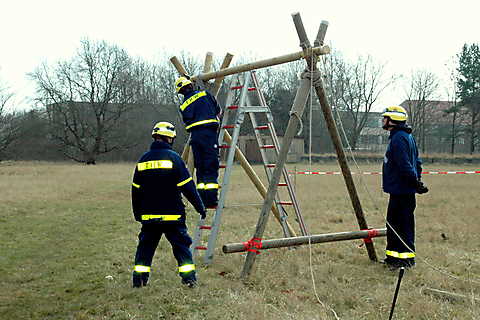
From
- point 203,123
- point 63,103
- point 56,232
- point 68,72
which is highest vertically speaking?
point 68,72

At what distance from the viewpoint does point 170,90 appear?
51.3m

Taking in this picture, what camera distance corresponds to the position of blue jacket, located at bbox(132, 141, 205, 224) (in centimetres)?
507

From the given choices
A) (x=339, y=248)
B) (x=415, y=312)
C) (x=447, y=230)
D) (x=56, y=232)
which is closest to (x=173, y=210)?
(x=415, y=312)

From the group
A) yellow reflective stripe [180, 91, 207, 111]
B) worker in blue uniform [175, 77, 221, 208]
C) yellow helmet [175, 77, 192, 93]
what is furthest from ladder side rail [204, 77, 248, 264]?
yellow helmet [175, 77, 192, 93]

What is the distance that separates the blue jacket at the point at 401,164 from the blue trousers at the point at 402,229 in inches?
6.0

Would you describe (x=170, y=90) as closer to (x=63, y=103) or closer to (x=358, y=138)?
(x=63, y=103)

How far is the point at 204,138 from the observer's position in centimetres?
606

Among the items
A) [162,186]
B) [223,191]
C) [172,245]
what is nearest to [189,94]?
[223,191]

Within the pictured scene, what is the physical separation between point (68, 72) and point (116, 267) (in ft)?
147

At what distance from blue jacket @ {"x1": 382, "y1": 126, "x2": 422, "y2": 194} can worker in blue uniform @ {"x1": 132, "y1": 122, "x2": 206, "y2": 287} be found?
9.14 ft

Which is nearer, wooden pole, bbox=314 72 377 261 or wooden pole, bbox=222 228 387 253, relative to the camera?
wooden pole, bbox=222 228 387 253

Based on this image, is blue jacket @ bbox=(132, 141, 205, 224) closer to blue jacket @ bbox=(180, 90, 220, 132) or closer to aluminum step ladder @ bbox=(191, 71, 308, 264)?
blue jacket @ bbox=(180, 90, 220, 132)

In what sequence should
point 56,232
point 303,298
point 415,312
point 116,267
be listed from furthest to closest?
point 56,232 < point 116,267 < point 303,298 < point 415,312

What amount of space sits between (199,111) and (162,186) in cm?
145
